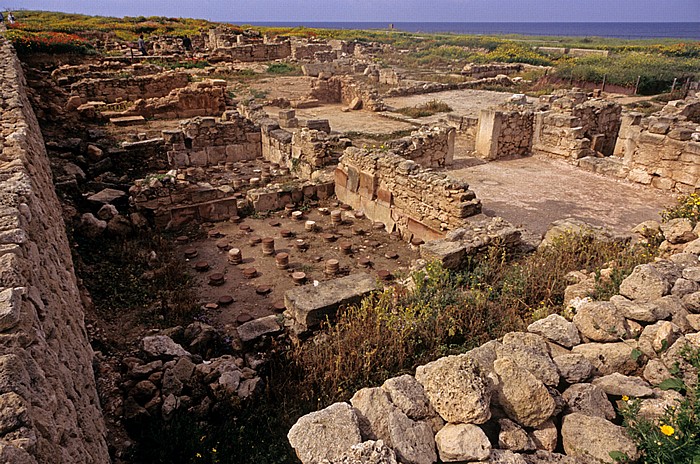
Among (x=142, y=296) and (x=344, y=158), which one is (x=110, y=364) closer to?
(x=142, y=296)

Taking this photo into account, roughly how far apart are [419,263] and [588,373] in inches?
146

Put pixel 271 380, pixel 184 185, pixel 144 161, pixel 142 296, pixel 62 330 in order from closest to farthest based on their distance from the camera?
1. pixel 62 330
2. pixel 271 380
3. pixel 142 296
4. pixel 184 185
5. pixel 144 161

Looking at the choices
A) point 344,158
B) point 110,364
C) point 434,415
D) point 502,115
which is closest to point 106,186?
point 344,158

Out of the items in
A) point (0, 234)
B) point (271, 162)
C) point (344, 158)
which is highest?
point (0, 234)

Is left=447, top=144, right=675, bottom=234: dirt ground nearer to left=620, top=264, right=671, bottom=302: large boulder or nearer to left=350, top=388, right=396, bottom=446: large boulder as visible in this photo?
left=620, top=264, right=671, bottom=302: large boulder

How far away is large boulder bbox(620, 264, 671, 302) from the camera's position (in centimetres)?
439

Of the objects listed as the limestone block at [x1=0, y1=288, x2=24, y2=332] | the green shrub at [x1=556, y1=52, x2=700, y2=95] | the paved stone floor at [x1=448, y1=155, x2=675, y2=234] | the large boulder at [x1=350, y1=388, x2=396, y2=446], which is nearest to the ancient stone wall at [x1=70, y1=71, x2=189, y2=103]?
the paved stone floor at [x1=448, y1=155, x2=675, y2=234]

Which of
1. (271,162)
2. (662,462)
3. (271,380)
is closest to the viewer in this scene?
(662,462)

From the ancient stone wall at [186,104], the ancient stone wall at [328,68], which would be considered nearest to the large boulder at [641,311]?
the ancient stone wall at [186,104]

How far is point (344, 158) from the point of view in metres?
10.9

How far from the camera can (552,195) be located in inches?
436

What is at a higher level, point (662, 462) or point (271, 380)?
point (662, 462)

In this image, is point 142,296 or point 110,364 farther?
point 142,296

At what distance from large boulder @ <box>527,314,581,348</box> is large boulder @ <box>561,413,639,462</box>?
113 cm
